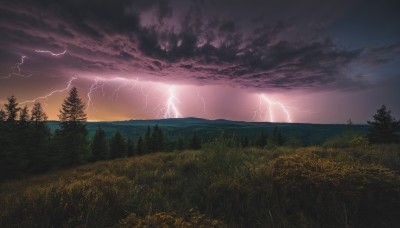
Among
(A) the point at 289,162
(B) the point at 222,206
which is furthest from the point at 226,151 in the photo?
(B) the point at 222,206

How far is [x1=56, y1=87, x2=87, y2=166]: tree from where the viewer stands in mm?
33312

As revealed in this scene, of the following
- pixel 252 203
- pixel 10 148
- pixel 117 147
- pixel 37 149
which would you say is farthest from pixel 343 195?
pixel 117 147

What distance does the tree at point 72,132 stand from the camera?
3331 cm

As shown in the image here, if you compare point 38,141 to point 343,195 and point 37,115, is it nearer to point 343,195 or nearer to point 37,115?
point 37,115

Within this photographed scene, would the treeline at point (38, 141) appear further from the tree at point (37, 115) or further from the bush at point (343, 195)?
the bush at point (343, 195)

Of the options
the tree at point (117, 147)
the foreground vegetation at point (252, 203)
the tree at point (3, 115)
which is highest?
the tree at point (3, 115)

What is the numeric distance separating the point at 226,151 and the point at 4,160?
1203 inches

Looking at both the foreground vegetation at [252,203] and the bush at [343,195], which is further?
the bush at [343,195]

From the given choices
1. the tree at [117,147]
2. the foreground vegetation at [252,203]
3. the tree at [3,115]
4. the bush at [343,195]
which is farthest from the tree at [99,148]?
the bush at [343,195]

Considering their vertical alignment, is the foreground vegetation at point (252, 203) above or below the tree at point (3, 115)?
below

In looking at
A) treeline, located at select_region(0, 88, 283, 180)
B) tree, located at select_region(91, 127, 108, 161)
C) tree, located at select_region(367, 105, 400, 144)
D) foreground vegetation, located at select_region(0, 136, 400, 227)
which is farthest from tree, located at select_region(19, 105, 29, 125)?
tree, located at select_region(367, 105, 400, 144)

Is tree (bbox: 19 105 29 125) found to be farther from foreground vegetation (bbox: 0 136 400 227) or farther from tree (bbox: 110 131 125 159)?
foreground vegetation (bbox: 0 136 400 227)

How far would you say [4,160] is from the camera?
25.2 meters

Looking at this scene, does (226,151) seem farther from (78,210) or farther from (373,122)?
(373,122)
